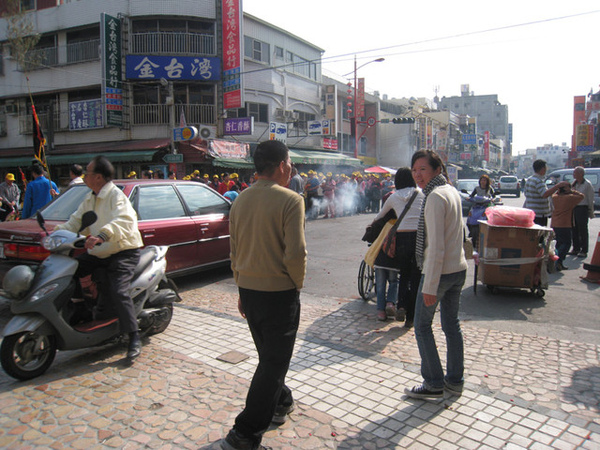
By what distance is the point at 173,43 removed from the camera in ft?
71.0

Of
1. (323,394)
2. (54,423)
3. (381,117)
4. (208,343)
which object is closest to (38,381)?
(54,423)

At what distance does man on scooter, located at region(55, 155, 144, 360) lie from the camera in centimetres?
393

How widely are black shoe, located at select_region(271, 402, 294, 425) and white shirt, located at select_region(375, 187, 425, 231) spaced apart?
253 centimetres

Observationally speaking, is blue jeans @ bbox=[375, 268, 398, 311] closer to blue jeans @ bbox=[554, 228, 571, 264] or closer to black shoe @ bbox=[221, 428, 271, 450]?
black shoe @ bbox=[221, 428, 271, 450]

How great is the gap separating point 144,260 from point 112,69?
65.1 ft

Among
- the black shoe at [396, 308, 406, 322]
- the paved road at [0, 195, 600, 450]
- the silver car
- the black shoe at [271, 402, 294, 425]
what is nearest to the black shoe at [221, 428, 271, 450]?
the paved road at [0, 195, 600, 450]

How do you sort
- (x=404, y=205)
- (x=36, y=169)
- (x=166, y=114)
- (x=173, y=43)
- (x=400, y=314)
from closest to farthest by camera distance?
(x=404, y=205) < (x=400, y=314) < (x=36, y=169) < (x=173, y=43) < (x=166, y=114)

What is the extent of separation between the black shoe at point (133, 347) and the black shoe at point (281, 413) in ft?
5.55

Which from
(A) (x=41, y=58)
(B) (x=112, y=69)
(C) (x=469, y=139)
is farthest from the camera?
(C) (x=469, y=139)

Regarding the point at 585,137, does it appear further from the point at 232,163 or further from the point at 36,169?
the point at 36,169

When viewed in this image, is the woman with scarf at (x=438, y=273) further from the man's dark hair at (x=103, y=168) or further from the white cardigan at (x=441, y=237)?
the man's dark hair at (x=103, y=168)

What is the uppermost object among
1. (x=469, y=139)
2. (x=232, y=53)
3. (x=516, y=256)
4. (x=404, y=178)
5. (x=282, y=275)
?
(x=232, y=53)

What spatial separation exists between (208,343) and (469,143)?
70434 mm

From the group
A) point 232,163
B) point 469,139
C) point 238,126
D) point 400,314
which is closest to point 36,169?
point 400,314
